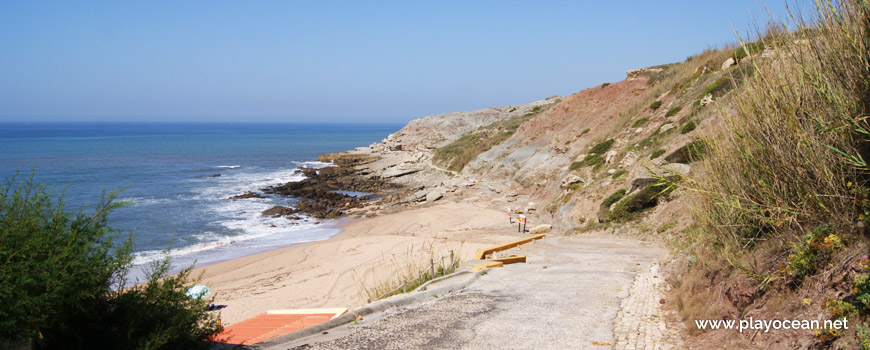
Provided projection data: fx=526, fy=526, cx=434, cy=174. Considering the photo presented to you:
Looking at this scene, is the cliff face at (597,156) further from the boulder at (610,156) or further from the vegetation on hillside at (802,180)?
the vegetation on hillside at (802,180)

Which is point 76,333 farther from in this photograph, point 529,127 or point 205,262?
point 529,127

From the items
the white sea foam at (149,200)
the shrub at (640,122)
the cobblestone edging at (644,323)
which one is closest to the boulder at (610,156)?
the shrub at (640,122)

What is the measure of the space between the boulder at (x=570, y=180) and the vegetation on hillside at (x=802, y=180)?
18817 mm

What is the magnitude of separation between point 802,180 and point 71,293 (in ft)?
26.4

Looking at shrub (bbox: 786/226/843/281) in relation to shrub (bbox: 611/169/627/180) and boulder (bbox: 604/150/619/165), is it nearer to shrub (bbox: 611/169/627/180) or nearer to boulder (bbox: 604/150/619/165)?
shrub (bbox: 611/169/627/180)

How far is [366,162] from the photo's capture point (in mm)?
63062

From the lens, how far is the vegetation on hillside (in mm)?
5496

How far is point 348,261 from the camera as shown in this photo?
2050 centimetres

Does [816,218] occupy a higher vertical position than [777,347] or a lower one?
higher

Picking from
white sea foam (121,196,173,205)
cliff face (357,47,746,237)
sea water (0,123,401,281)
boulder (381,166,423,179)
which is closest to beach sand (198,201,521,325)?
sea water (0,123,401,281)

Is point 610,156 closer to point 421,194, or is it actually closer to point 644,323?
point 421,194

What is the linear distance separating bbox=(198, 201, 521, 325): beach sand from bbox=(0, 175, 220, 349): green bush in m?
5.64

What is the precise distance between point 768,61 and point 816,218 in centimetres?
219

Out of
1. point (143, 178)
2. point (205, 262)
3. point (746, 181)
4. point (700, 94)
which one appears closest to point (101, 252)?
point (746, 181)
